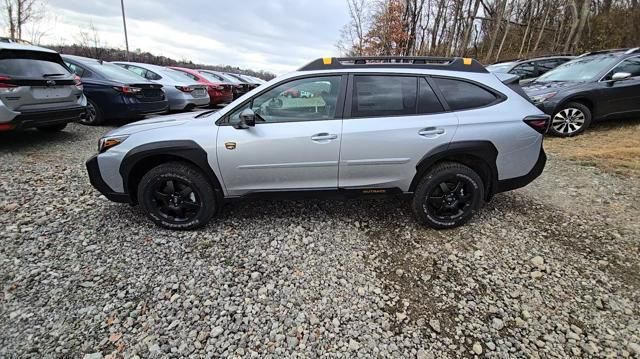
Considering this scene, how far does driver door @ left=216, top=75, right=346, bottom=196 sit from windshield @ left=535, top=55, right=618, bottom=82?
6.06m

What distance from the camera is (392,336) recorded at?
214 cm

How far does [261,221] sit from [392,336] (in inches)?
71.5

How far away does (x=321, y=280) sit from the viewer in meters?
2.64

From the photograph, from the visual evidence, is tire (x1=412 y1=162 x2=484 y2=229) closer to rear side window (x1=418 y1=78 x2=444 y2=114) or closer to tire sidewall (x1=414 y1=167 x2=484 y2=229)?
tire sidewall (x1=414 y1=167 x2=484 y2=229)

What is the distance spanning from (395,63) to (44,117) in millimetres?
5218

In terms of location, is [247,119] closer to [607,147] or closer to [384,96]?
[384,96]

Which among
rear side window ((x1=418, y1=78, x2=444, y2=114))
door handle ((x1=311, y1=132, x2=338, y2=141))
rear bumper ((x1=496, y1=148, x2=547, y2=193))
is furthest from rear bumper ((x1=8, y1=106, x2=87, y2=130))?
rear bumper ((x1=496, y1=148, x2=547, y2=193))

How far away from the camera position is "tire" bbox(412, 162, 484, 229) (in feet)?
10.3

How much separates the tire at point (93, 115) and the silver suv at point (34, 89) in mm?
1254

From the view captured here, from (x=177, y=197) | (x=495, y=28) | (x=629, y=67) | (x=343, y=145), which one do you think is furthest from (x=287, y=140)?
(x=495, y=28)

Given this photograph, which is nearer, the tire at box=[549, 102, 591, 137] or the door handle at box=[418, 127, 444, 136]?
the door handle at box=[418, 127, 444, 136]

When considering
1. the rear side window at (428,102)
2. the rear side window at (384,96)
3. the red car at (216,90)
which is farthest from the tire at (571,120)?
the red car at (216,90)

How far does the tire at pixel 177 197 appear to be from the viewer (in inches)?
122

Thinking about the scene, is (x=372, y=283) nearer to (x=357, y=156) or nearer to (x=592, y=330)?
(x=357, y=156)
